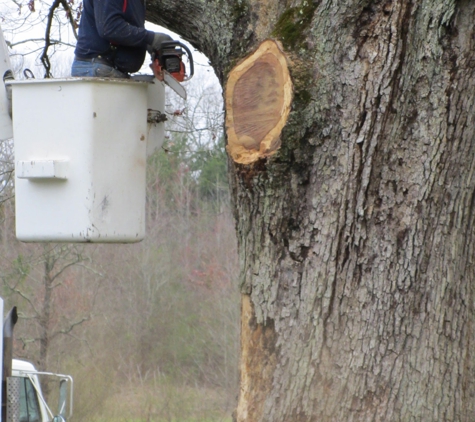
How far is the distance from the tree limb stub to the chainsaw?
39 centimetres

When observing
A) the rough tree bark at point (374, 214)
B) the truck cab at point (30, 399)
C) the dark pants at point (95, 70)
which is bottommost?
the truck cab at point (30, 399)

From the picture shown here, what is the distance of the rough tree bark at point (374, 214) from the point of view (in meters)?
2.18

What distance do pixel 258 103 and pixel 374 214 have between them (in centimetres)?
51

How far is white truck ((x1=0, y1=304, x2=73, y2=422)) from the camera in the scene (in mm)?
4902

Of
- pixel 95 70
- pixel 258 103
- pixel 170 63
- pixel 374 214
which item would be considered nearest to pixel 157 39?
pixel 170 63

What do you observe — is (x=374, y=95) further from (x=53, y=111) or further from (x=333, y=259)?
(x=53, y=111)

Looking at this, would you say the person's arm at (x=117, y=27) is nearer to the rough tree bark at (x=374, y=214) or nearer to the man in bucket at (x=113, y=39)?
the man in bucket at (x=113, y=39)

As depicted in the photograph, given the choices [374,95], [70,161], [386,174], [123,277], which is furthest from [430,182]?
[123,277]

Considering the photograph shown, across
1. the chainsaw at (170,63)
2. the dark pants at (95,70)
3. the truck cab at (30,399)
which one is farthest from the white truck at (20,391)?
the chainsaw at (170,63)

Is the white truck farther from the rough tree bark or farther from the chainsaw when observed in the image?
the rough tree bark

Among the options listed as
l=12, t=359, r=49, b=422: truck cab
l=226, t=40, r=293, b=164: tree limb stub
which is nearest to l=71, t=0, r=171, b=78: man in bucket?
l=226, t=40, r=293, b=164: tree limb stub

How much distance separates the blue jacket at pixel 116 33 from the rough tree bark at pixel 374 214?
2.20 ft

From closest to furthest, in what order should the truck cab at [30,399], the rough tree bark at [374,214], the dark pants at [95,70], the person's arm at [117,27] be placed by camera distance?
the rough tree bark at [374,214]
the person's arm at [117,27]
the dark pants at [95,70]
the truck cab at [30,399]

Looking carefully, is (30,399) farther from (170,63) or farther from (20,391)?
(170,63)
